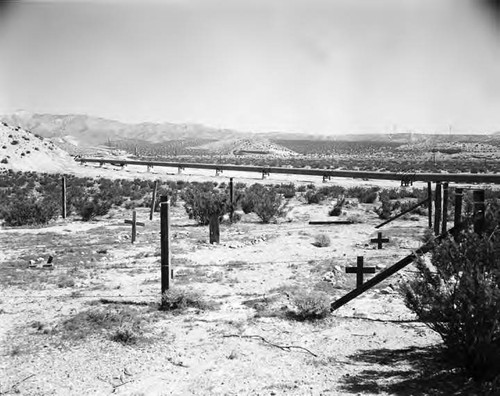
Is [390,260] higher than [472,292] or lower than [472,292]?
lower

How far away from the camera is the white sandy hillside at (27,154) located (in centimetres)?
5633

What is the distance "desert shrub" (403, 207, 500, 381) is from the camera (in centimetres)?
548

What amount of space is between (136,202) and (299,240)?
1756 centimetres

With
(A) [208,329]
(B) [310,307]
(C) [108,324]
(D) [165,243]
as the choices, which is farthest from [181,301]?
(B) [310,307]

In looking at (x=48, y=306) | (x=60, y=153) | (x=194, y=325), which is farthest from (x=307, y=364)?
(x=60, y=153)

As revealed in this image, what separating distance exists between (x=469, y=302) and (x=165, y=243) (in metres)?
5.53

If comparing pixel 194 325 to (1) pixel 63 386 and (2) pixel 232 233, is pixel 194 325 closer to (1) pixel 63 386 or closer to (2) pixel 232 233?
(1) pixel 63 386

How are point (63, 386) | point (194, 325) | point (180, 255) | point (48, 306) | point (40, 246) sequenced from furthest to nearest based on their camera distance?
1. point (40, 246)
2. point (180, 255)
3. point (48, 306)
4. point (194, 325)
5. point (63, 386)

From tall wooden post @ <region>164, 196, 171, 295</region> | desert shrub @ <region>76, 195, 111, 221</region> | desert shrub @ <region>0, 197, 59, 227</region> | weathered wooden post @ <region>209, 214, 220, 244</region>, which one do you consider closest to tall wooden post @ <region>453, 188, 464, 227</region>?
tall wooden post @ <region>164, 196, 171, 295</region>

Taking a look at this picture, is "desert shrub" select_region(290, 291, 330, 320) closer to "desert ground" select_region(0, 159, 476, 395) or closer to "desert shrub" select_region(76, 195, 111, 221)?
"desert ground" select_region(0, 159, 476, 395)

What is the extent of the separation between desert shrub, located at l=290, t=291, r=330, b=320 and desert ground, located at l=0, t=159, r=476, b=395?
0.48 feet

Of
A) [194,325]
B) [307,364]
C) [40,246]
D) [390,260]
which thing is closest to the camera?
[307,364]

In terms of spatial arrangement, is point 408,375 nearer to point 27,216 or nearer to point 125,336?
point 125,336

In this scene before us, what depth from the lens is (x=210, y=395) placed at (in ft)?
18.8
